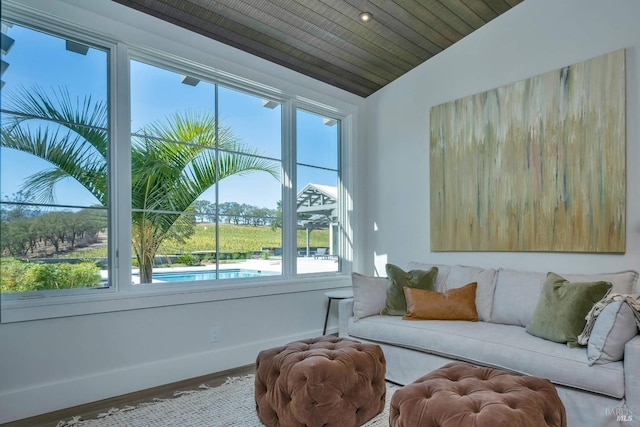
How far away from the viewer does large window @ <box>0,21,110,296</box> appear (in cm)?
241

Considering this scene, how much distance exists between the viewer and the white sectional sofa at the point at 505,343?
1.97 m

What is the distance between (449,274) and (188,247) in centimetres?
224

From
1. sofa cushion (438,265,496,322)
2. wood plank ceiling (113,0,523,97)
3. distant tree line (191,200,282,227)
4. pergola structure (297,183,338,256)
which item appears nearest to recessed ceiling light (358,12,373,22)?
wood plank ceiling (113,0,523,97)

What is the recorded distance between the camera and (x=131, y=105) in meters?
2.94

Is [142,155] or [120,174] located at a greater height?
[142,155]

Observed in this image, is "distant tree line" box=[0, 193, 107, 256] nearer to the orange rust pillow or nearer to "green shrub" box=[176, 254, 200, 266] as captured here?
"green shrub" box=[176, 254, 200, 266]

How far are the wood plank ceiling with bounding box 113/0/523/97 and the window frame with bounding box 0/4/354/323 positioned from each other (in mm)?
315

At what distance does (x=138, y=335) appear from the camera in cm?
282

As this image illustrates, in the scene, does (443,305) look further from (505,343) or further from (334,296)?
(334,296)

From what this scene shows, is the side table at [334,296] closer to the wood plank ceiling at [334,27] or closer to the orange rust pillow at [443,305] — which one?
the orange rust pillow at [443,305]

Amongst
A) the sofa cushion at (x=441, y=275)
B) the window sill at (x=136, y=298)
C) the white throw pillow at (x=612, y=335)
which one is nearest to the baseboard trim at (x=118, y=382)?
the window sill at (x=136, y=298)

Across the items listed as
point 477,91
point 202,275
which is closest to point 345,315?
point 202,275

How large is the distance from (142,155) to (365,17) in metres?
2.15

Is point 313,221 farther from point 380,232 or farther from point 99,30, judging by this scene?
point 99,30
